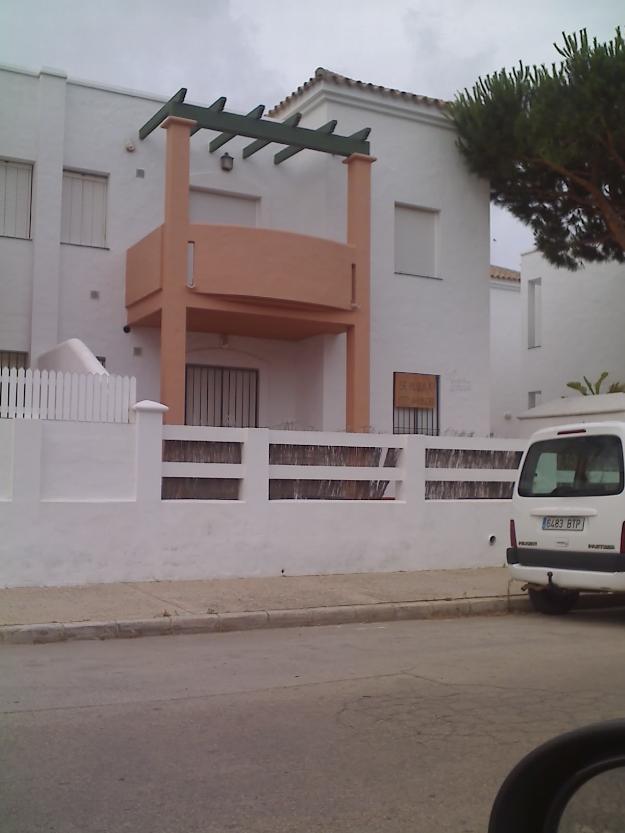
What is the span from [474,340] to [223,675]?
505 inches

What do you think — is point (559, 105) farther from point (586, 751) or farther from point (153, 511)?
point (586, 751)

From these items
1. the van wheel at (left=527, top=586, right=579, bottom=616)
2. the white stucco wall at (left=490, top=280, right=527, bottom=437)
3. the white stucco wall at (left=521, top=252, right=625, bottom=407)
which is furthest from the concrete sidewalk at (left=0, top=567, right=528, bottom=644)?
the white stucco wall at (left=490, top=280, right=527, bottom=437)

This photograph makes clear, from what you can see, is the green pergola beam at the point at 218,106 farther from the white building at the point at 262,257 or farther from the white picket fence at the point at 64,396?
the white picket fence at the point at 64,396

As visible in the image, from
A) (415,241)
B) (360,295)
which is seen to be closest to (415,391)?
(360,295)

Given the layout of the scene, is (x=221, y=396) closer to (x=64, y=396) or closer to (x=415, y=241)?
(x=415, y=241)

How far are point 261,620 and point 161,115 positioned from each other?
942 cm

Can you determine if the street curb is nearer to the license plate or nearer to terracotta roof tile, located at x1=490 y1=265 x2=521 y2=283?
the license plate

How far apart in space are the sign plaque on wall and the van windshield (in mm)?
7321

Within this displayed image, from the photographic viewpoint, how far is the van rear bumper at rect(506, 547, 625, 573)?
9.27 m

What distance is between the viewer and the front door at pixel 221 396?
16594 mm

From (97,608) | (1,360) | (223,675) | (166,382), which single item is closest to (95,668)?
(223,675)

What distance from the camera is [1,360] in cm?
1550

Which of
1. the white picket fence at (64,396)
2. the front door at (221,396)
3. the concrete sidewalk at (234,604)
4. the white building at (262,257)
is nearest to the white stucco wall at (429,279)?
the white building at (262,257)

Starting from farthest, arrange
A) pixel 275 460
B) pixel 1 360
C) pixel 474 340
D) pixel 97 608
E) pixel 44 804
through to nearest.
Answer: pixel 474 340
pixel 1 360
pixel 275 460
pixel 97 608
pixel 44 804
